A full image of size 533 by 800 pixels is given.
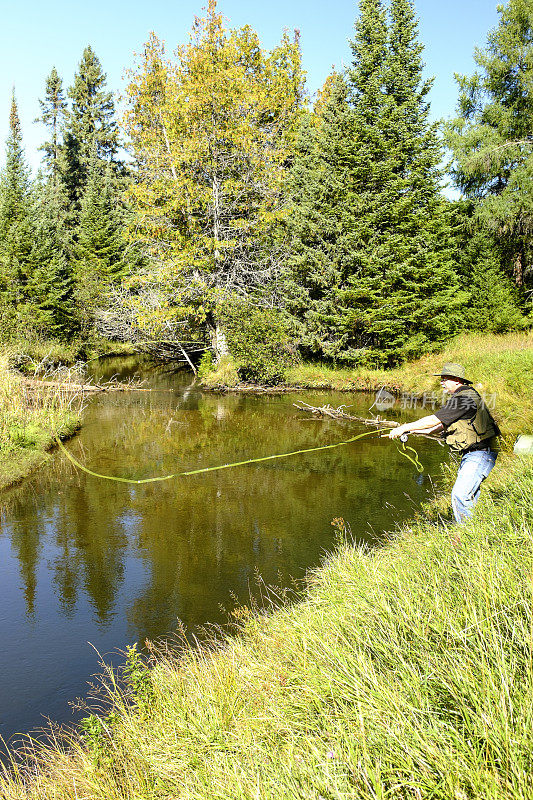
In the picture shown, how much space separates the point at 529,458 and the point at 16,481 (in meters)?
8.40

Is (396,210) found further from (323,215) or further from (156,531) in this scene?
(156,531)

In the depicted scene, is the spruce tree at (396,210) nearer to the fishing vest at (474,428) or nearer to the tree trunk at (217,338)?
the tree trunk at (217,338)

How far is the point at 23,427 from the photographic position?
11.9 meters

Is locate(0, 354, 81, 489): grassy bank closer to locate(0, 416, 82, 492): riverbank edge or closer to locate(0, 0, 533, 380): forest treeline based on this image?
locate(0, 416, 82, 492): riverbank edge

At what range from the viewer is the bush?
2030 centimetres

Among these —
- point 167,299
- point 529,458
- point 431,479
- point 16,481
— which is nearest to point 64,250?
point 167,299

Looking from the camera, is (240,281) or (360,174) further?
(240,281)

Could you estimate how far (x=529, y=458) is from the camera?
570 cm

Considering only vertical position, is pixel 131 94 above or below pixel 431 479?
above

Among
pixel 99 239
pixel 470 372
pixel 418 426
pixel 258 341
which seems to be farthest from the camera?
pixel 99 239

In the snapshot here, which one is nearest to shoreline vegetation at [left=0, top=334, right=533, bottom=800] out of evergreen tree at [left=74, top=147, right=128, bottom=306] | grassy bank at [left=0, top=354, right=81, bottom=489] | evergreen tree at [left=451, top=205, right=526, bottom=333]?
grassy bank at [left=0, top=354, right=81, bottom=489]

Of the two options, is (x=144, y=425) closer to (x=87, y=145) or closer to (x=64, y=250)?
(x=64, y=250)

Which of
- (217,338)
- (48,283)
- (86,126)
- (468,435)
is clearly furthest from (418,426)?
(86,126)

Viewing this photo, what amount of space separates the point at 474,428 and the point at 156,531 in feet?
15.9
